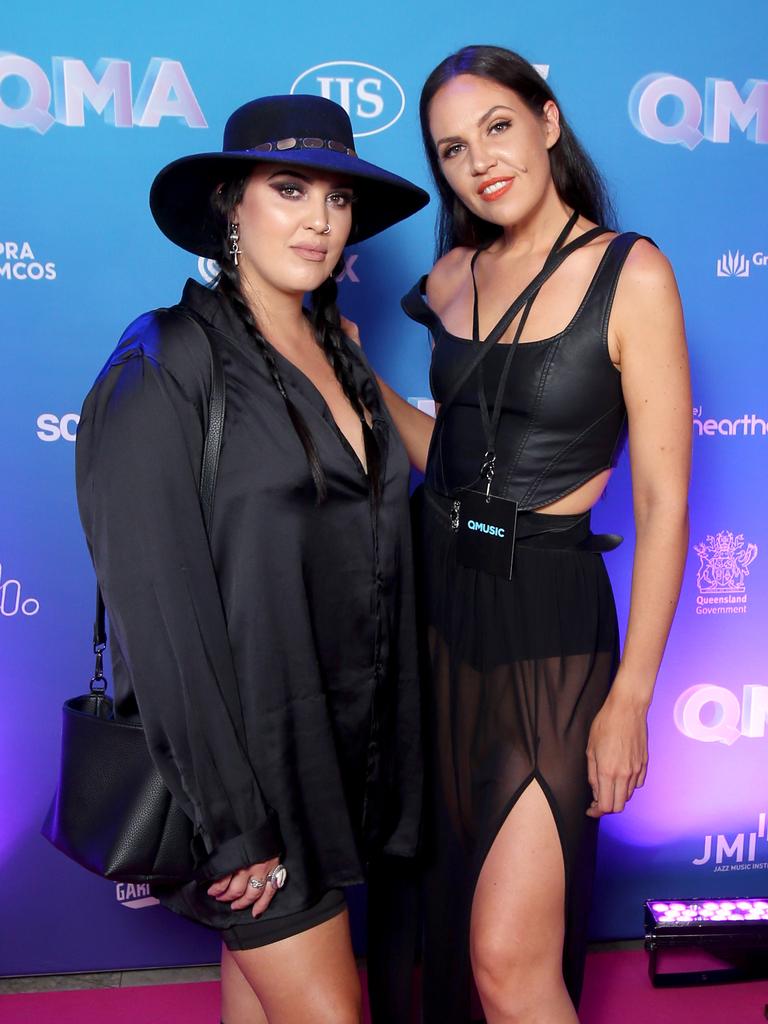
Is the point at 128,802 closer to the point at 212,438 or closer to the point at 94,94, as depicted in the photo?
the point at 212,438

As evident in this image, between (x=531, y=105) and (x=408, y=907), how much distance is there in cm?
154

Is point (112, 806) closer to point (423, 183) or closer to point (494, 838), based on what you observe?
point (494, 838)

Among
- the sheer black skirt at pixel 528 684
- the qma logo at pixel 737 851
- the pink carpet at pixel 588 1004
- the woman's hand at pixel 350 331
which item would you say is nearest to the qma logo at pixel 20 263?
the woman's hand at pixel 350 331

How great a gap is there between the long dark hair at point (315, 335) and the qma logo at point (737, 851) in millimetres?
1798

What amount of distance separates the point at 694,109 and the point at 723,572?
1.19m

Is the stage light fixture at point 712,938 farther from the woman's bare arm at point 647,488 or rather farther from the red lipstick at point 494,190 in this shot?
the red lipstick at point 494,190

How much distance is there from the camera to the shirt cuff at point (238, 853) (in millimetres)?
1432

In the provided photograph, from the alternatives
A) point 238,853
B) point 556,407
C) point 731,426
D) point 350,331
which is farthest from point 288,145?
point 731,426

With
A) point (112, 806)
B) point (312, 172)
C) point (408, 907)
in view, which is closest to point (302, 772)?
point (112, 806)

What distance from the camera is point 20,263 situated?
7.75ft

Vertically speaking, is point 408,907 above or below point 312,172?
below

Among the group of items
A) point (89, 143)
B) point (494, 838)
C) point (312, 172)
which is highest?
point (89, 143)

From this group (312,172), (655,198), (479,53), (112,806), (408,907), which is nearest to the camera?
(112,806)

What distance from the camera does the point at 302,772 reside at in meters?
1.56
